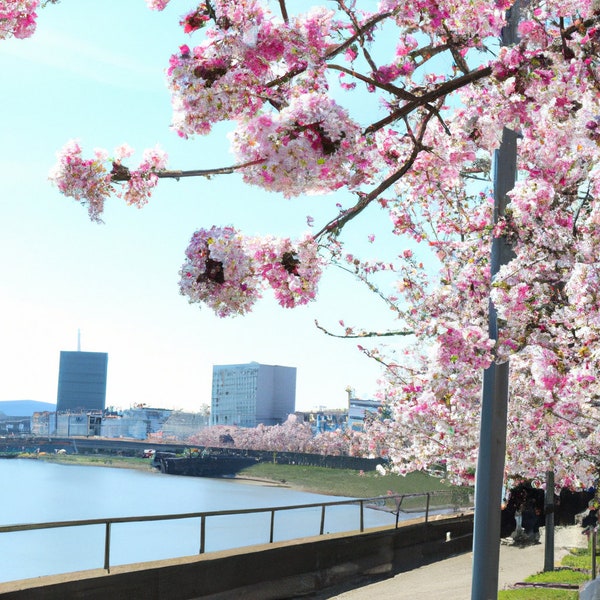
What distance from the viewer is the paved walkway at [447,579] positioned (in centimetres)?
1412

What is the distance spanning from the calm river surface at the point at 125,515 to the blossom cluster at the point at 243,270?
14.9 meters

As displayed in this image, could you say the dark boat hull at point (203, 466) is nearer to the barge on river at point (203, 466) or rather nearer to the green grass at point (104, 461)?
the barge on river at point (203, 466)

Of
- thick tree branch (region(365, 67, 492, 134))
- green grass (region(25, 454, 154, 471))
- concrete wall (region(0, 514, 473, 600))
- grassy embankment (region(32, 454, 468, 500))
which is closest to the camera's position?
thick tree branch (region(365, 67, 492, 134))

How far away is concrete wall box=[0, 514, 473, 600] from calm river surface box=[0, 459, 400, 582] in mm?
2459

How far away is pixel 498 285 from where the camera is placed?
23.1 ft

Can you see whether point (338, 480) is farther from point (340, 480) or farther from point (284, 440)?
point (284, 440)

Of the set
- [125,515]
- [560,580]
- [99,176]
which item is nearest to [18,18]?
[99,176]

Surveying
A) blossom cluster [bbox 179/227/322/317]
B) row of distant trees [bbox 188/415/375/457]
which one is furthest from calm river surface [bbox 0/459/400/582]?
row of distant trees [bbox 188/415/375/457]

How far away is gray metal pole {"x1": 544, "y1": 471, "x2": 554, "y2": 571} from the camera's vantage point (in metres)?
16.1

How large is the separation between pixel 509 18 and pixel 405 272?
8424 millimetres

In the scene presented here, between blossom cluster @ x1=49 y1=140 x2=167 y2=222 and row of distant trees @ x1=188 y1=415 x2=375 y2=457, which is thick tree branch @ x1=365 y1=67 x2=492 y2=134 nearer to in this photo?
blossom cluster @ x1=49 y1=140 x2=167 y2=222

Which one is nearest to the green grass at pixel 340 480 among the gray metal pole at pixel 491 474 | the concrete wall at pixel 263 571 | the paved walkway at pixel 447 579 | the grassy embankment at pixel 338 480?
the grassy embankment at pixel 338 480

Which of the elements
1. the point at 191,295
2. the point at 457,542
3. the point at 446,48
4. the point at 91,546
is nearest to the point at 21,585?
the point at 191,295

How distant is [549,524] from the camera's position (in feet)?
53.8
